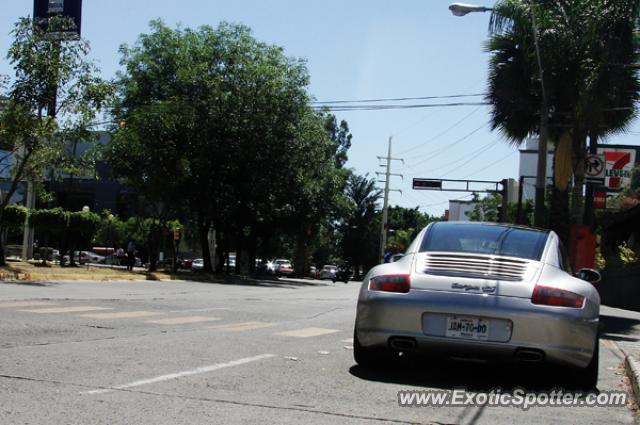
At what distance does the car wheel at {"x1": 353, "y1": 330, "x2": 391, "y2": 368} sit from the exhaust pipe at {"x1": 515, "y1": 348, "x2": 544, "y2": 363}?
1293 millimetres

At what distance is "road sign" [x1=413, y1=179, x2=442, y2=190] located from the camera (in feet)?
162

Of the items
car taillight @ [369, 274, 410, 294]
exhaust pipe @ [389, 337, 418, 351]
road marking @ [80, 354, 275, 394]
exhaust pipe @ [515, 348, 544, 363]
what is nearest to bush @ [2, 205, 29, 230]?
road marking @ [80, 354, 275, 394]

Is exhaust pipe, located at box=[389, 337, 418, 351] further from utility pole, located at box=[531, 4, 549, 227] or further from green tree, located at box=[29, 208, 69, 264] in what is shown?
green tree, located at box=[29, 208, 69, 264]

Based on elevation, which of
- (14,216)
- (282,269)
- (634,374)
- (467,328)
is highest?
(14,216)

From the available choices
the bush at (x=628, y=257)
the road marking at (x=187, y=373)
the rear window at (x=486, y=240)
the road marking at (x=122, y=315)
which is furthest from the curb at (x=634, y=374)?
the bush at (x=628, y=257)

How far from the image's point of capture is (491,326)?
253 inches

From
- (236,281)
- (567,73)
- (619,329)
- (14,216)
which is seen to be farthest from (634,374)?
(236,281)

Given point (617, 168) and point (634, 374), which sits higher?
point (617, 168)

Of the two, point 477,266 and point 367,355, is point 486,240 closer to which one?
point 477,266

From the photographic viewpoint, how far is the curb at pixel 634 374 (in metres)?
6.70

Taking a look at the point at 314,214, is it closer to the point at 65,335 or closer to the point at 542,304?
the point at 65,335

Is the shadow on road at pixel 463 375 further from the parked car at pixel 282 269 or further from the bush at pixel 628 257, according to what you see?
the parked car at pixel 282 269

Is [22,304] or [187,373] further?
[22,304]

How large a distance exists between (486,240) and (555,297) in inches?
46.0
